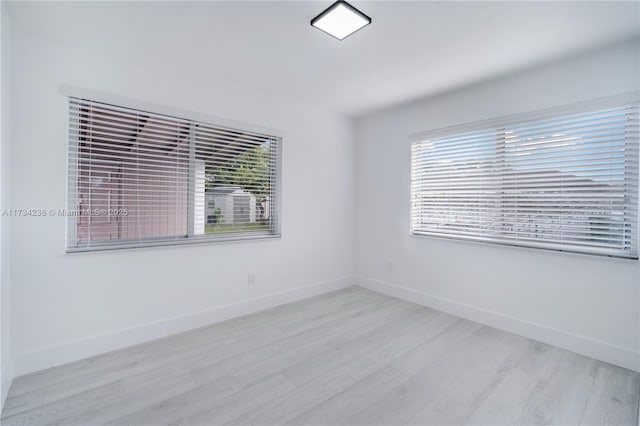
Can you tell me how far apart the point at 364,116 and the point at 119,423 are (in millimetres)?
4079

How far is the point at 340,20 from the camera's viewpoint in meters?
2.01

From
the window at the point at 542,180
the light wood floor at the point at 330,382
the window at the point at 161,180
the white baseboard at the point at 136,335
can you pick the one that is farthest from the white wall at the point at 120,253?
the window at the point at 542,180

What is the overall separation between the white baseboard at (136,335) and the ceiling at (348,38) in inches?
92.2

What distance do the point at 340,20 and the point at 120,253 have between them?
252 centimetres

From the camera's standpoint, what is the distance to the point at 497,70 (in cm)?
278

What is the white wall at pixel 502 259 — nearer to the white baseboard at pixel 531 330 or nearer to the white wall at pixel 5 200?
the white baseboard at pixel 531 330

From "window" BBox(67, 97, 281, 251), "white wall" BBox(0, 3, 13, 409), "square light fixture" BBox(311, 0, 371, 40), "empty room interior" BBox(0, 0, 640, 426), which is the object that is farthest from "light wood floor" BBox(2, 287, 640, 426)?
"square light fixture" BBox(311, 0, 371, 40)

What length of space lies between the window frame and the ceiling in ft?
1.29

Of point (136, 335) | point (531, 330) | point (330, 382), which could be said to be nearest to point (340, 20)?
point (330, 382)

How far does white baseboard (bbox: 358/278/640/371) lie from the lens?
2355 millimetres

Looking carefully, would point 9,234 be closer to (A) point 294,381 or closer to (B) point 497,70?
(A) point 294,381

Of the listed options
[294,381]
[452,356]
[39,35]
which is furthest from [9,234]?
[452,356]

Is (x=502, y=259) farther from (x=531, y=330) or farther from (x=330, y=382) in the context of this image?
(x=330, y=382)

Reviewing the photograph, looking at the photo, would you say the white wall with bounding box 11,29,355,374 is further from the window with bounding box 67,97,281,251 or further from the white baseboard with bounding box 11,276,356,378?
the window with bounding box 67,97,281,251
